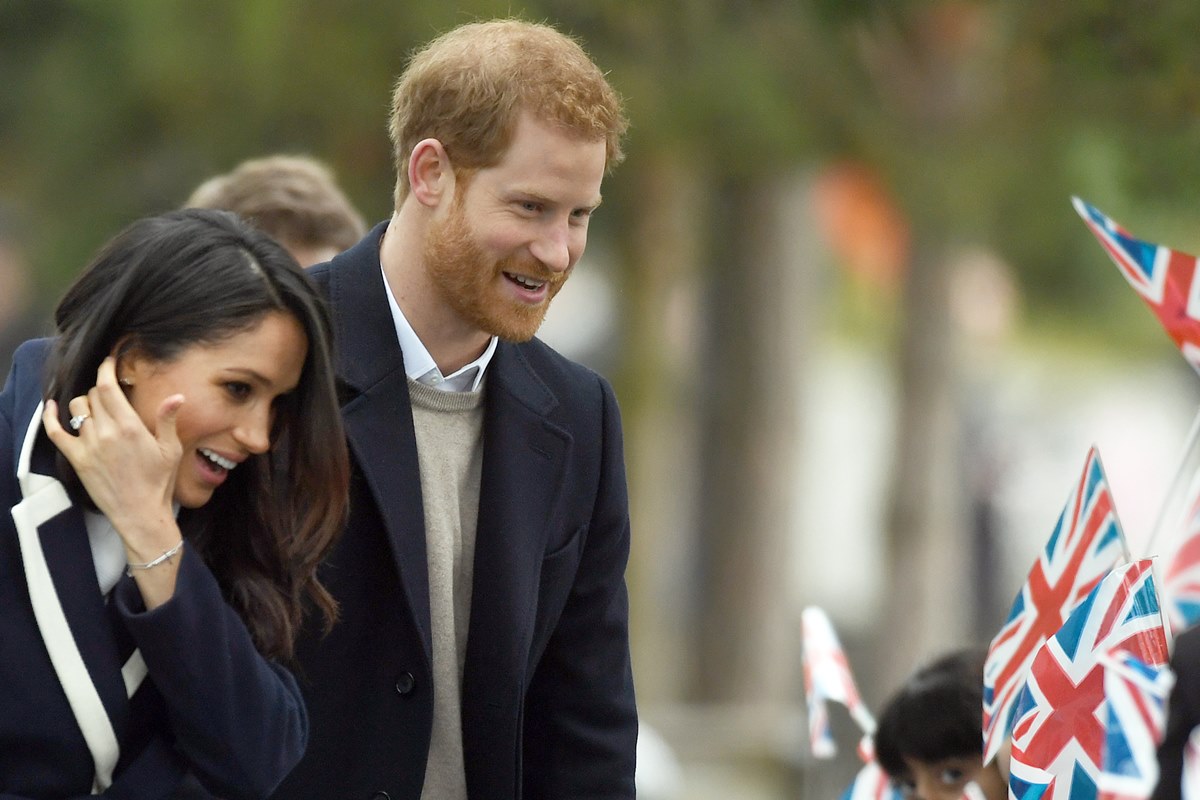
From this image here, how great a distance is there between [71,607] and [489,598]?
791 mm

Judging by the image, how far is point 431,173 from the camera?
10.6ft

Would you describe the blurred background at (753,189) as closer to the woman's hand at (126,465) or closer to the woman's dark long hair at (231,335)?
the woman's dark long hair at (231,335)

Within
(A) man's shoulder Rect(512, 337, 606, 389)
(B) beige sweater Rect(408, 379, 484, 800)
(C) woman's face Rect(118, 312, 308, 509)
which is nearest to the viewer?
(C) woman's face Rect(118, 312, 308, 509)

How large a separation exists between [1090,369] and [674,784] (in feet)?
20.3

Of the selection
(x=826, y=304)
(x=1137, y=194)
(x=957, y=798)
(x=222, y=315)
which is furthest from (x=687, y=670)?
(x=222, y=315)

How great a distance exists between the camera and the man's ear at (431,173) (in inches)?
126

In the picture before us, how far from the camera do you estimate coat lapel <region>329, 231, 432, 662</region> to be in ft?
10.3

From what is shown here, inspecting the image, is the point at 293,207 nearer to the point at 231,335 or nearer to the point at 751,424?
the point at 231,335

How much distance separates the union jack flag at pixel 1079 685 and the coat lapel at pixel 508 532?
2.47 feet

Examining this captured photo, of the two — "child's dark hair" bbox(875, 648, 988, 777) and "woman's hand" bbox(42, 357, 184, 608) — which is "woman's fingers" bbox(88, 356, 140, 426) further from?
"child's dark hair" bbox(875, 648, 988, 777)

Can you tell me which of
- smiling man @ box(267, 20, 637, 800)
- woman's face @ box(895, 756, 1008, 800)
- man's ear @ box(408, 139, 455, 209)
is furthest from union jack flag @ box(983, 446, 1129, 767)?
man's ear @ box(408, 139, 455, 209)

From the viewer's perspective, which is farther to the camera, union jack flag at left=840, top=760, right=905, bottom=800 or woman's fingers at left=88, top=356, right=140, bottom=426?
union jack flag at left=840, top=760, right=905, bottom=800

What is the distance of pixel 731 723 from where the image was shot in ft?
33.0

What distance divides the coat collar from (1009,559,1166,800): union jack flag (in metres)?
1.27
